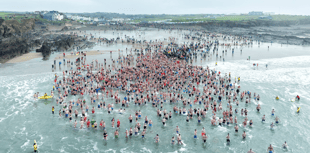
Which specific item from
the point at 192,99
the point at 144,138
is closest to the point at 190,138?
the point at 144,138

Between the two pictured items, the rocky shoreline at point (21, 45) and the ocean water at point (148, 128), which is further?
the rocky shoreline at point (21, 45)

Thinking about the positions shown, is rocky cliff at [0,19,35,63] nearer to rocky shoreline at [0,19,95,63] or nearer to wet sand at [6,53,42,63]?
rocky shoreline at [0,19,95,63]

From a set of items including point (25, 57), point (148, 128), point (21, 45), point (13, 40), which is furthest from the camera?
point (13, 40)

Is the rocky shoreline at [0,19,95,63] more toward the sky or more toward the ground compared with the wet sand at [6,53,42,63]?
more toward the sky

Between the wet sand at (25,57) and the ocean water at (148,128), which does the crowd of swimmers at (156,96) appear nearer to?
the ocean water at (148,128)

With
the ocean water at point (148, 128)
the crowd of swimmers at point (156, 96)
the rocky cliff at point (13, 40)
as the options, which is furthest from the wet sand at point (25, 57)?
the crowd of swimmers at point (156, 96)

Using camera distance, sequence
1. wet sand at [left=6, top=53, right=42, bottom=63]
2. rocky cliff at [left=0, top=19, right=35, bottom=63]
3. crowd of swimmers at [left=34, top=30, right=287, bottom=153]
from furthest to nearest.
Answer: rocky cliff at [left=0, top=19, right=35, bottom=63] < wet sand at [left=6, top=53, right=42, bottom=63] < crowd of swimmers at [left=34, top=30, right=287, bottom=153]

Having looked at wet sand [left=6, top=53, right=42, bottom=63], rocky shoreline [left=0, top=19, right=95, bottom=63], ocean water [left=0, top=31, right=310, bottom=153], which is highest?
rocky shoreline [left=0, top=19, right=95, bottom=63]

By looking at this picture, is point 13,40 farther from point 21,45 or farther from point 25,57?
point 25,57

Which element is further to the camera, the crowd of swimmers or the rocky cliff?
the rocky cliff

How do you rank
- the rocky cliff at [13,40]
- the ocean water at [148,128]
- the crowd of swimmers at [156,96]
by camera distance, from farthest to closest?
the rocky cliff at [13,40] → the crowd of swimmers at [156,96] → the ocean water at [148,128]

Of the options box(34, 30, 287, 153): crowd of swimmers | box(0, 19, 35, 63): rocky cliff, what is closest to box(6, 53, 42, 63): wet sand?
box(0, 19, 35, 63): rocky cliff

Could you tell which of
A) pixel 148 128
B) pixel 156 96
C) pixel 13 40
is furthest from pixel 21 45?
pixel 148 128
